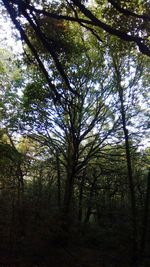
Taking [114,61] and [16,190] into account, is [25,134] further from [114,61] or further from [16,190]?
[114,61]

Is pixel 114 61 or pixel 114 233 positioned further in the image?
pixel 114 233

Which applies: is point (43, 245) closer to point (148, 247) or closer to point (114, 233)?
point (114, 233)

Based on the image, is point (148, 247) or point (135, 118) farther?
point (148, 247)

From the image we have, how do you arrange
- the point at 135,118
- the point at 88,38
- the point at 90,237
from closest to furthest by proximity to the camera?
the point at 88,38, the point at 135,118, the point at 90,237

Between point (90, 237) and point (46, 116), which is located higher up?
point (46, 116)

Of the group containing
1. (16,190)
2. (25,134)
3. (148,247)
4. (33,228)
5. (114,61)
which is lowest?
(148,247)

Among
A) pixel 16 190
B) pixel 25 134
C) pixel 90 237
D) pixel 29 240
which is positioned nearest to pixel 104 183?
pixel 90 237

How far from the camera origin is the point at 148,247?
61.1ft

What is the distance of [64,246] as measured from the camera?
655 inches

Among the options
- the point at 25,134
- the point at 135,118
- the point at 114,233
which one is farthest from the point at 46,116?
the point at 114,233

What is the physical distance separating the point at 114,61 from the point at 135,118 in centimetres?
372

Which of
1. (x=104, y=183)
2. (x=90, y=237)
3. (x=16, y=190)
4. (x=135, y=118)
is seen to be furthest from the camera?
(x=104, y=183)

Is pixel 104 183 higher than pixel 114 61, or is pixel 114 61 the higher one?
pixel 114 61

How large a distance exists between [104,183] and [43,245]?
38.9 feet
